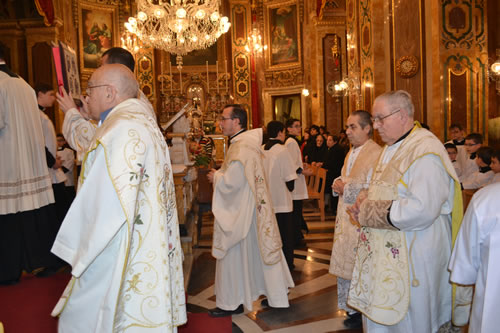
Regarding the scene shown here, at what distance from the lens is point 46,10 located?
1238 centimetres

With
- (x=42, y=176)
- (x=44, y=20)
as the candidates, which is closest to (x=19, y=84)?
(x=42, y=176)

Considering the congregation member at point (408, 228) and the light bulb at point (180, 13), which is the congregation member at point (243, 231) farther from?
the light bulb at point (180, 13)

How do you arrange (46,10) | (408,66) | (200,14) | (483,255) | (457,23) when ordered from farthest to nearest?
(46,10) < (200,14) < (408,66) < (457,23) < (483,255)

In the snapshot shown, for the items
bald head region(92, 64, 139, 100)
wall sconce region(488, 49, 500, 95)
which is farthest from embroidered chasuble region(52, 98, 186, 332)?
wall sconce region(488, 49, 500, 95)

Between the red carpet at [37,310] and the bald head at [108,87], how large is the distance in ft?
5.69

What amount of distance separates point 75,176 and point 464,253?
5682mm

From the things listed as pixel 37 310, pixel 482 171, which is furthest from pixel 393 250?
pixel 482 171

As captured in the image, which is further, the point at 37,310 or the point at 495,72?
the point at 495,72

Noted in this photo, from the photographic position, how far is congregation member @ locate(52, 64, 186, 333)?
200 centimetres

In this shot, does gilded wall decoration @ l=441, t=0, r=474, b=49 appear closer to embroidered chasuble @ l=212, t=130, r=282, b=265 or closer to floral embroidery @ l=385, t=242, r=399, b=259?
embroidered chasuble @ l=212, t=130, r=282, b=265

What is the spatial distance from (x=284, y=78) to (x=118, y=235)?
57.4 feet

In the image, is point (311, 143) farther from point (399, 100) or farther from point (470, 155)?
point (399, 100)

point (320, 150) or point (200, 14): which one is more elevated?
point (200, 14)

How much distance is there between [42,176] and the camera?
406 cm
